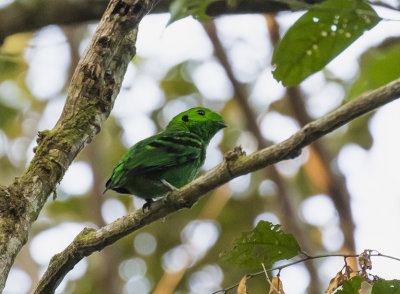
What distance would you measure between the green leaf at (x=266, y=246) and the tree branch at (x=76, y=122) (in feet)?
3.67

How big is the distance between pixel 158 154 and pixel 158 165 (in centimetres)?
14

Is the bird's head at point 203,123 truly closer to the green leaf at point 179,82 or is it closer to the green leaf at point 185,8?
the green leaf at point 185,8

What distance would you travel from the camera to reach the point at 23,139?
10.1 metres

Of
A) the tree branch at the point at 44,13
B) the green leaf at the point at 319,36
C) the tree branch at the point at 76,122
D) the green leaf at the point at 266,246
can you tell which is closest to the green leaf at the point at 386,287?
the green leaf at the point at 266,246

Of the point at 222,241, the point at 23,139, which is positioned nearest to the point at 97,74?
the point at 222,241

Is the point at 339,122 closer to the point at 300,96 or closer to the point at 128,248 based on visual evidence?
the point at 300,96

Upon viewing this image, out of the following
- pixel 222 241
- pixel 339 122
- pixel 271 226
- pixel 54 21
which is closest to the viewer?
pixel 339 122

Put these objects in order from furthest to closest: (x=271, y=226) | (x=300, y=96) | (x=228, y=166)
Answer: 1. (x=300, y=96)
2. (x=271, y=226)
3. (x=228, y=166)

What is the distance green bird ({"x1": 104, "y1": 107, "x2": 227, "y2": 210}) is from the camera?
417cm

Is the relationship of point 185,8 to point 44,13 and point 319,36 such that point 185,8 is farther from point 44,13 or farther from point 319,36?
point 44,13

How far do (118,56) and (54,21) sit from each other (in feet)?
7.60

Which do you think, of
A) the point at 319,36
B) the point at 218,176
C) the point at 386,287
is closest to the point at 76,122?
the point at 218,176

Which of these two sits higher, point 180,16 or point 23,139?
point 23,139

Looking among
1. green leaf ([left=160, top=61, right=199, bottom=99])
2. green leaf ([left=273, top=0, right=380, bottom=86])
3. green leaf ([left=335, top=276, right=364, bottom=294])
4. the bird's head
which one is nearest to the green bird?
the bird's head
